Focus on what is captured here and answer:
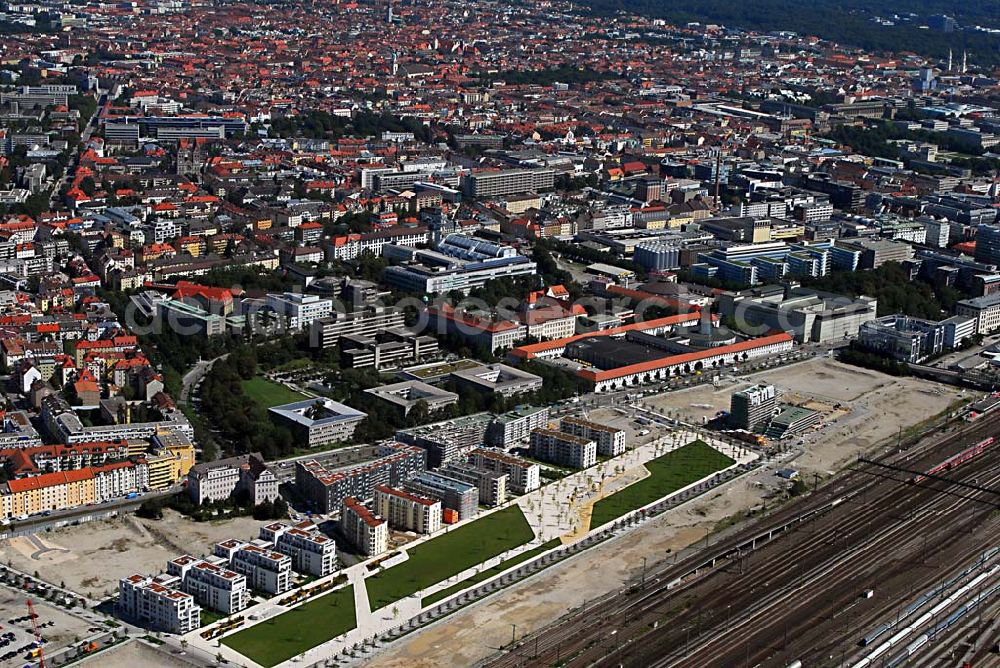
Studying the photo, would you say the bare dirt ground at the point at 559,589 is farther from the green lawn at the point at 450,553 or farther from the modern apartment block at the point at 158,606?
the modern apartment block at the point at 158,606

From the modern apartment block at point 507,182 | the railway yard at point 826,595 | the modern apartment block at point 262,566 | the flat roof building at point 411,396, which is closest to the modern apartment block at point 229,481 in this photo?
the modern apartment block at point 262,566

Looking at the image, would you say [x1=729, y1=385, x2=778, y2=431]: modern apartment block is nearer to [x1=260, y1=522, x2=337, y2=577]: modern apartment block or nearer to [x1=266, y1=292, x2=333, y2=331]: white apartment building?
[x1=260, y1=522, x2=337, y2=577]: modern apartment block

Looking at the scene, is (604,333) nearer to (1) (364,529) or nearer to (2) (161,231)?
(1) (364,529)

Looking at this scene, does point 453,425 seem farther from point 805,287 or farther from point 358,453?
point 805,287

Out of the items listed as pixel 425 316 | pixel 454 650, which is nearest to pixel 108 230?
pixel 425 316

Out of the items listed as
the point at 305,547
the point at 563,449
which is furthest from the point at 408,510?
the point at 563,449

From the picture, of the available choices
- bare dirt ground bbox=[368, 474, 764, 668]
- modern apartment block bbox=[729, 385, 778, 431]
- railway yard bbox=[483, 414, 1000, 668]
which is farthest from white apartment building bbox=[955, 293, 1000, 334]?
bare dirt ground bbox=[368, 474, 764, 668]
